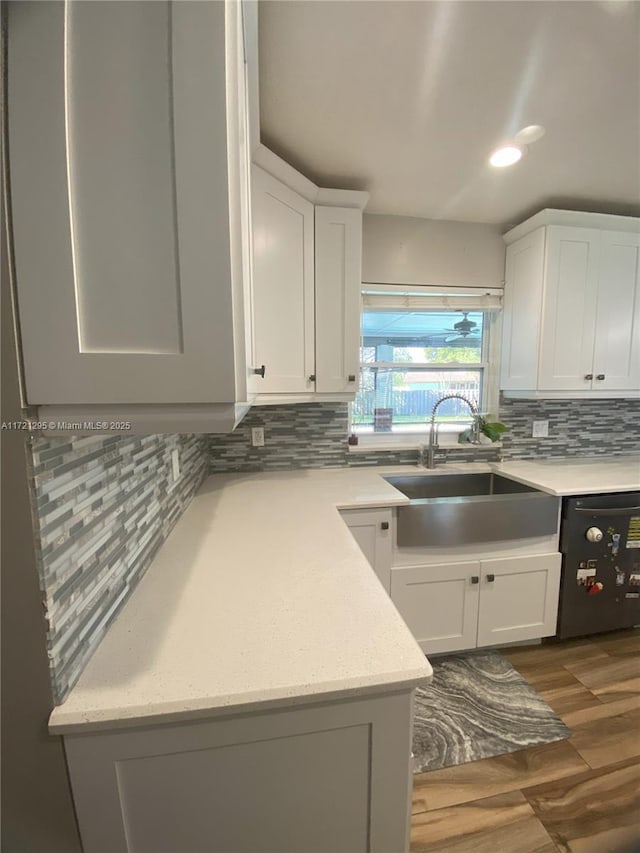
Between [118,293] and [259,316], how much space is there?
2.85 feet

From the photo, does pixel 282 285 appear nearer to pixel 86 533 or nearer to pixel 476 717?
pixel 86 533

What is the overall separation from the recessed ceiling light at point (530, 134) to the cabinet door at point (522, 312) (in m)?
0.69

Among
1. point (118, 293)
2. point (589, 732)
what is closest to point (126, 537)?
point (118, 293)

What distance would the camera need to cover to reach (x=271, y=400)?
4.82 ft

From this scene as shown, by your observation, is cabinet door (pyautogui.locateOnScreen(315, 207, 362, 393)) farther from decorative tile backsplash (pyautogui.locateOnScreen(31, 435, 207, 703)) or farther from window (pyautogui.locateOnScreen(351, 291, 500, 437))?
decorative tile backsplash (pyautogui.locateOnScreen(31, 435, 207, 703))

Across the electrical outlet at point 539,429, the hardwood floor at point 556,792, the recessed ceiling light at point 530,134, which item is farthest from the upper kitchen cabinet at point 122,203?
the electrical outlet at point 539,429

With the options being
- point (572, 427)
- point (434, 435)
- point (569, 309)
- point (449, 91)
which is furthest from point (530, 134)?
point (572, 427)

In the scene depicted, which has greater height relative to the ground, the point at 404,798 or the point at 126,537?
the point at 126,537

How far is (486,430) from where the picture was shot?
217 centimetres

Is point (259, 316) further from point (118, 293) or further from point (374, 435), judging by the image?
point (374, 435)

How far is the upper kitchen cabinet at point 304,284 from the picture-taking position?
136 centimetres

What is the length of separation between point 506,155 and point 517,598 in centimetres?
208


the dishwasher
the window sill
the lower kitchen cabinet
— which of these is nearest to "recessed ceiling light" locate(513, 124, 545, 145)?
the window sill

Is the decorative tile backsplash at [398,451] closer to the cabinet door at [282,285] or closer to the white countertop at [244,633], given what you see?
the cabinet door at [282,285]
